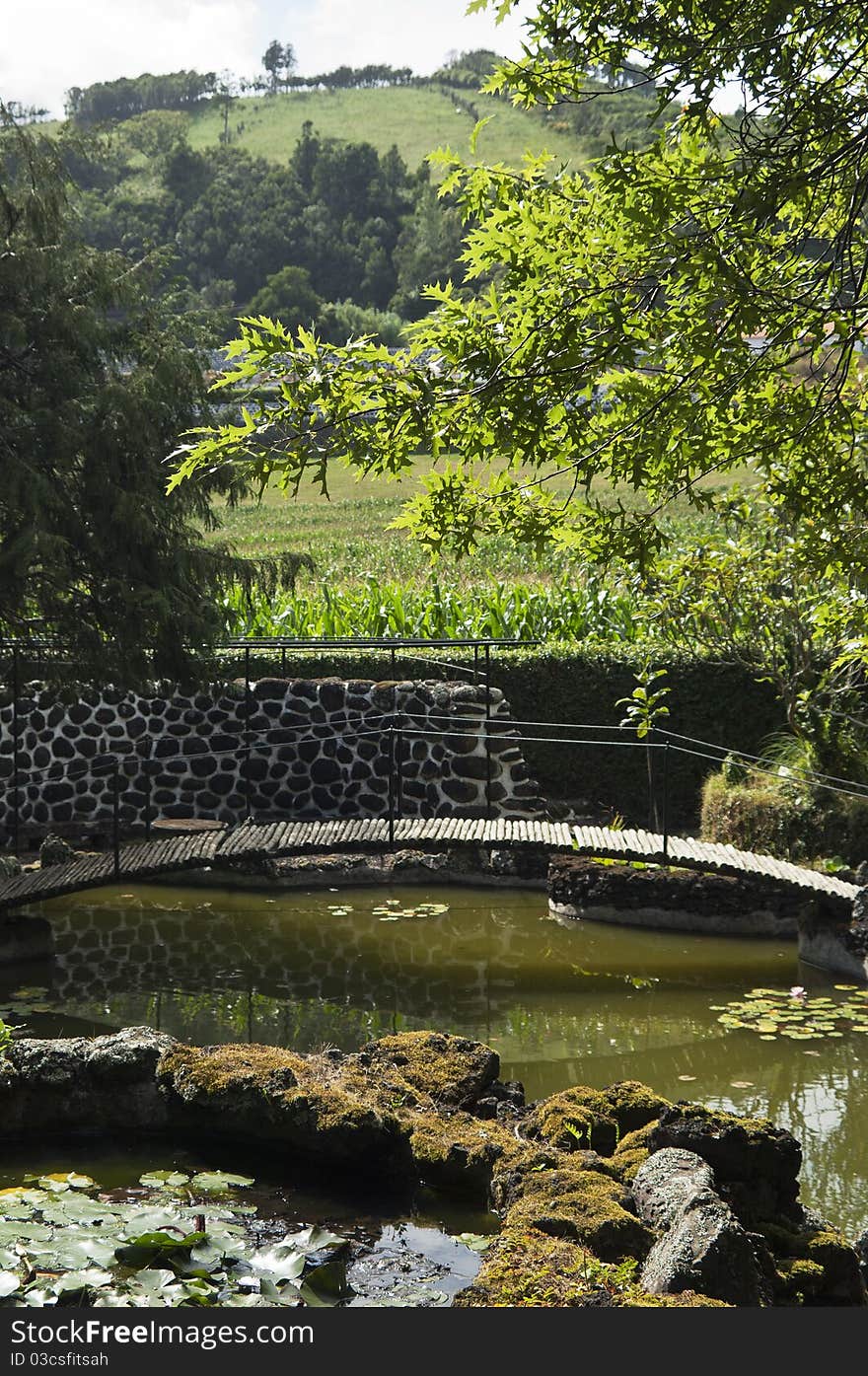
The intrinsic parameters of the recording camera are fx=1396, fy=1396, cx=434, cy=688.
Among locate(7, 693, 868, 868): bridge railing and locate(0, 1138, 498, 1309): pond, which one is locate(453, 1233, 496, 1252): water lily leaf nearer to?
locate(0, 1138, 498, 1309): pond

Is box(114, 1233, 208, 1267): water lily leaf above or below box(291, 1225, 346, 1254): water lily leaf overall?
above

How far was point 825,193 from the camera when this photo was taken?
5965 mm

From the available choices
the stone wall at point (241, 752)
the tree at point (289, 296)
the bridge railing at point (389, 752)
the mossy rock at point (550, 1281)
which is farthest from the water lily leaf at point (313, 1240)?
the tree at point (289, 296)

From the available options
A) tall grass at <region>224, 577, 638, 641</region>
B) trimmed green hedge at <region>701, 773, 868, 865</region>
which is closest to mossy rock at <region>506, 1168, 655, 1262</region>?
trimmed green hedge at <region>701, 773, 868, 865</region>

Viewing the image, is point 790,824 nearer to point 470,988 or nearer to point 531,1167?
point 470,988

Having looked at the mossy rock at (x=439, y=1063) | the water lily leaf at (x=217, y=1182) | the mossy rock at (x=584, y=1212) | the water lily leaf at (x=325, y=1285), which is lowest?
the mossy rock at (x=439, y=1063)

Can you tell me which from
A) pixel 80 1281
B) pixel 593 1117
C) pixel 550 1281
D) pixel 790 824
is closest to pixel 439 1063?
pixel 593 1117

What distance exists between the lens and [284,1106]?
5.86 metres

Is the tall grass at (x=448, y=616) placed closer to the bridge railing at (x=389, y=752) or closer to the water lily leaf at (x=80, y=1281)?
the bridge railing at (x=389, y=752)

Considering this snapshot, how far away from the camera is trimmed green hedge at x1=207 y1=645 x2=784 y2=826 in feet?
45.0

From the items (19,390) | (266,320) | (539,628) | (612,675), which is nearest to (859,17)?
(266,320)

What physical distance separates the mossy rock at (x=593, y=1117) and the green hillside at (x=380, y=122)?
276 feet

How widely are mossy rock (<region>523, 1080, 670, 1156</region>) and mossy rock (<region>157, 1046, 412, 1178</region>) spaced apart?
2.17 feet

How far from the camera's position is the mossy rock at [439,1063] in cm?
651
